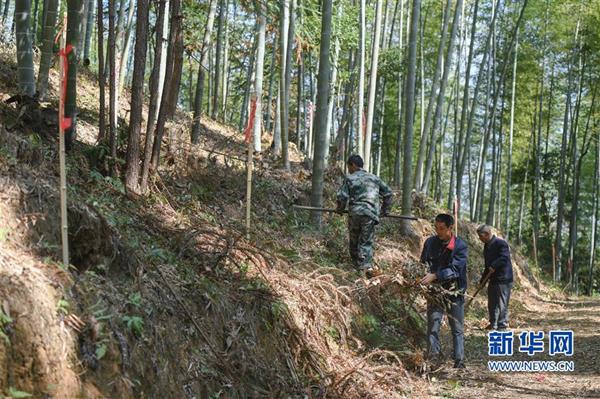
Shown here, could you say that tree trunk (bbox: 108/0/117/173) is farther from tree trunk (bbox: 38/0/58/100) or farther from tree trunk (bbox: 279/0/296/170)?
tree trunk (bbox: 279/0/296/170)

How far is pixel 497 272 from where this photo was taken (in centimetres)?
859

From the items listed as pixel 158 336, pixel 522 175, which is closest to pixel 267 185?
pixel 158 336

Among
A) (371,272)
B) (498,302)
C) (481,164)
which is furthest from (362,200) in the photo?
(481,164)

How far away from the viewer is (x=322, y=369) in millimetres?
5113

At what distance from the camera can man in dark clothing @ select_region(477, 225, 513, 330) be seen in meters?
8.53

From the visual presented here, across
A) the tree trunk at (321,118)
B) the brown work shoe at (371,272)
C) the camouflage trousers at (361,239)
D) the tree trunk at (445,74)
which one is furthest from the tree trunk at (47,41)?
the tree trunk at (445,74)

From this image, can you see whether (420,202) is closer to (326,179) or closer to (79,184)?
(326,179)

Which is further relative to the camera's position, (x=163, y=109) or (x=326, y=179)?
(x=326, y=179)

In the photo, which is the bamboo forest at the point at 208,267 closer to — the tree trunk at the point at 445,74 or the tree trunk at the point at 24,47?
the tree trunk at the point at 24,47

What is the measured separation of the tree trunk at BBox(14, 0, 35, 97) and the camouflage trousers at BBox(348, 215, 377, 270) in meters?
3.94

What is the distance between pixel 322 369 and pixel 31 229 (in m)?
2.44

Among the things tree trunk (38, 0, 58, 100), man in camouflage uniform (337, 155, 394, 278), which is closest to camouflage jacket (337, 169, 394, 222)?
man in camouflage uniform (337, 155, 394, 278)

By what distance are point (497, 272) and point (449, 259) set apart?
101 inches

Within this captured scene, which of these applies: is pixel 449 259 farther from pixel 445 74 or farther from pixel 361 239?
pixel 445 74
